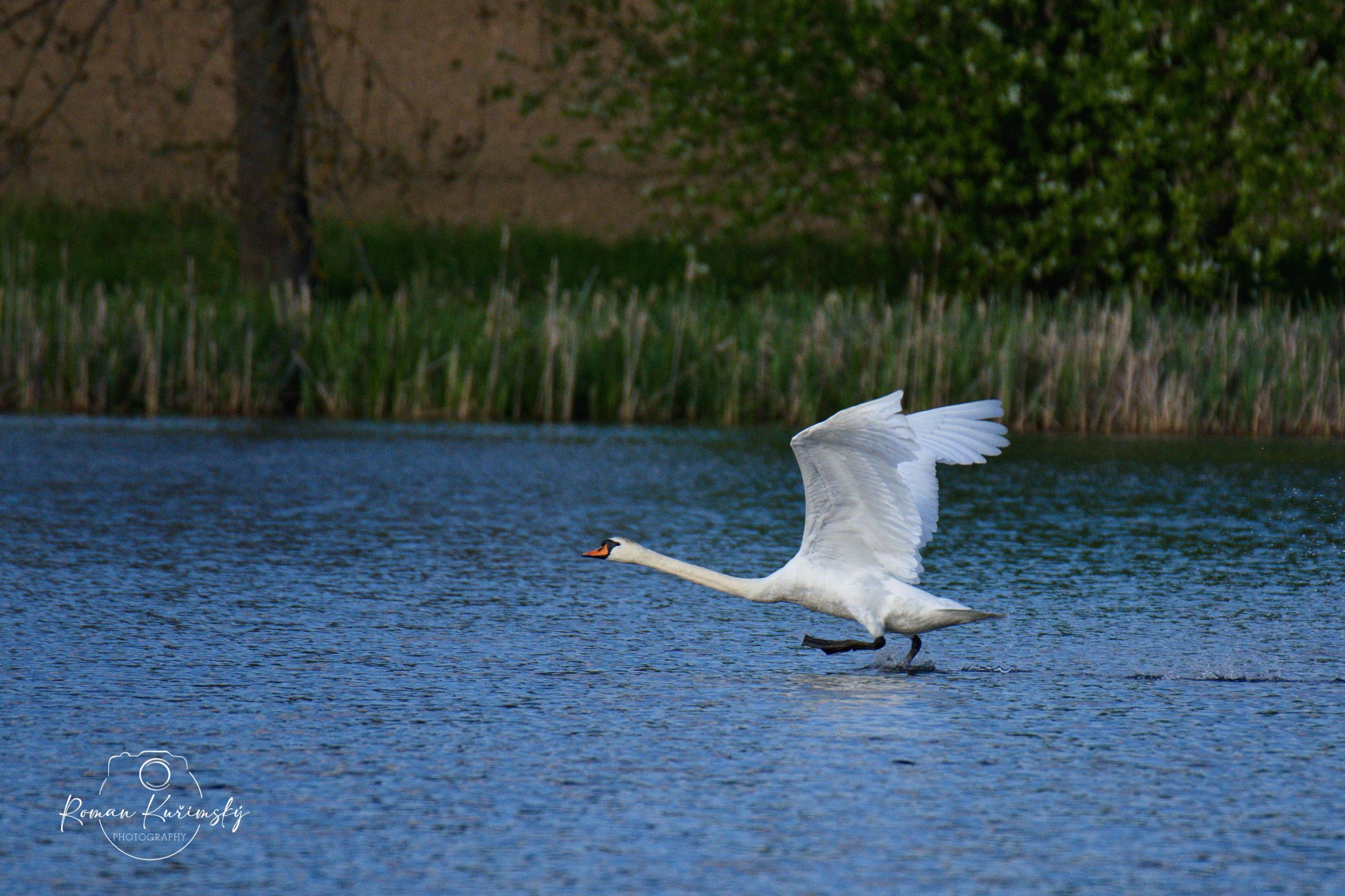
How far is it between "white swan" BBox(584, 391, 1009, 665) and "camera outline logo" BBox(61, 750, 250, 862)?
2.25 m

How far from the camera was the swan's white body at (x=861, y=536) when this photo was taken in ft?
20.1

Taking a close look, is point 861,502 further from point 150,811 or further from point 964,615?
point 150,811

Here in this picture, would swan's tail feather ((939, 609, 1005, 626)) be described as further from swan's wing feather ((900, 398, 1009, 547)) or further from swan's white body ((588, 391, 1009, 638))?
swan's wing feather ((900, 398, 1009, 547))

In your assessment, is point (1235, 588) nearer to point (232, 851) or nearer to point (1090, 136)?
point (232, 851)

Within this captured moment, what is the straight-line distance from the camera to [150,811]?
176 inches

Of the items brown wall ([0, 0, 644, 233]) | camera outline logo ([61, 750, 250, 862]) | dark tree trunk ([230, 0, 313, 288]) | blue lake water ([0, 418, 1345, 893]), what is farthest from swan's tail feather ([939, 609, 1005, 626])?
brown wall ([0, 0, 644, 233])

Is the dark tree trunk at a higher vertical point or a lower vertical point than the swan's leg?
higher

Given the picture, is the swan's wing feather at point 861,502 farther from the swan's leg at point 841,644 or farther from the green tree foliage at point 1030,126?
the green tree foliage at point 1030,126

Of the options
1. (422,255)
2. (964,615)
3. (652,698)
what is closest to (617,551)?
(652,698)

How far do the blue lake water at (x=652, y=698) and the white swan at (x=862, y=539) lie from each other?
0.24 metres

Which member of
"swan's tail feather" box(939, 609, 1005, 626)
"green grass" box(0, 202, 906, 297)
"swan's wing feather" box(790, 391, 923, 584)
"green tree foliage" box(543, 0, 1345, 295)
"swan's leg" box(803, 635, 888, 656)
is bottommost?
"green grass" box(0, 202, 906, 297)

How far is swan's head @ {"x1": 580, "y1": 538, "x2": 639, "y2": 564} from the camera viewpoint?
6859 millimetres

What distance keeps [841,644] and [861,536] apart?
16.5 inches

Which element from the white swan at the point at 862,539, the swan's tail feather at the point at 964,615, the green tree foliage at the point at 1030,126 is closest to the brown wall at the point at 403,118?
the green tree foliage at the point at 1030,126
